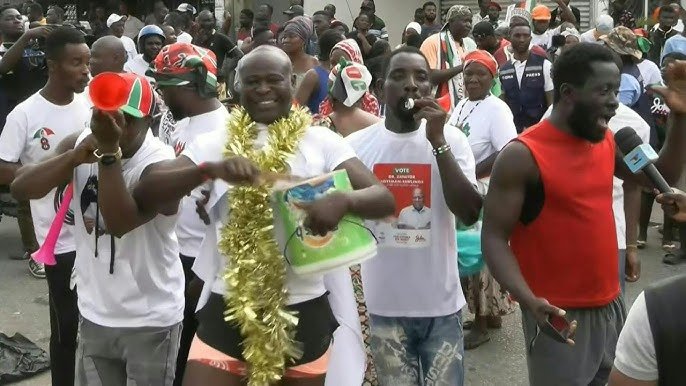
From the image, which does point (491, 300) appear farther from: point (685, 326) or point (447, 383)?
point (685, 326)

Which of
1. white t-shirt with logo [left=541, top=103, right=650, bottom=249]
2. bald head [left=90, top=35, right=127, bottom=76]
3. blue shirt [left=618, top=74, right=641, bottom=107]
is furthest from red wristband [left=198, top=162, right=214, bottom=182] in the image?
blue shirt [left=618, top=74, right=641, bottom=107]

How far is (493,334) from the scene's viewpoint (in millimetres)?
6789

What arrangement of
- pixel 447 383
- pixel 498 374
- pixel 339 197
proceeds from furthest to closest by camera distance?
1. pixel 498 374
2. pixel 447 383
3. pixel 339 197

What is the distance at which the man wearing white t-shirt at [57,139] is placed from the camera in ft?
15.3

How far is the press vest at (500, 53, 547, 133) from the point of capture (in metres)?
9.12

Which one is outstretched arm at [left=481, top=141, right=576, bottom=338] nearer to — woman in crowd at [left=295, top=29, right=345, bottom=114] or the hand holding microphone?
the hand holding microphone

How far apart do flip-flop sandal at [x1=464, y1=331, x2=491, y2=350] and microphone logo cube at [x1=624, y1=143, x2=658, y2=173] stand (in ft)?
10.7

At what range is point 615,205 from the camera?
16.5ft

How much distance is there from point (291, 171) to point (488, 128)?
2.83 m

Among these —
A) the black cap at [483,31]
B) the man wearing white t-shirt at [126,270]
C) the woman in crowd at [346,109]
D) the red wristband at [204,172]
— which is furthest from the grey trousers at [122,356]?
the black cap at [483,31]

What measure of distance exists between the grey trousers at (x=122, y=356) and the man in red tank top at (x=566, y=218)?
1371 mm

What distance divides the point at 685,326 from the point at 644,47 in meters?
7.16

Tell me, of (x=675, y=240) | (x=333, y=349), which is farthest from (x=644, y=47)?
(x=333, y=349)

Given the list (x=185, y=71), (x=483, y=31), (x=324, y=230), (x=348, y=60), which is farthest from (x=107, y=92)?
(x=483, y=31)
